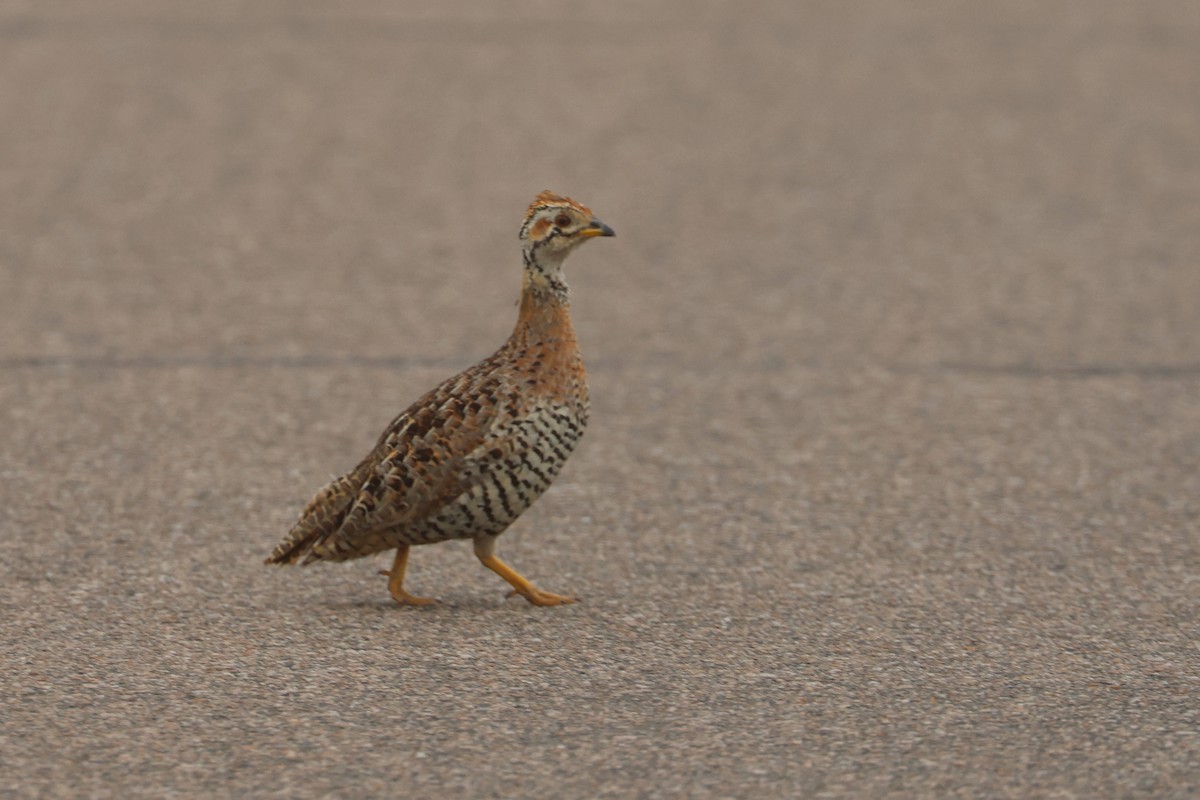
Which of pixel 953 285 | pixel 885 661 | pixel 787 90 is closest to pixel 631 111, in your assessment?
pixel 787 90

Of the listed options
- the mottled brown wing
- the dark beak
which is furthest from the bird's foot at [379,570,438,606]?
the dark beak

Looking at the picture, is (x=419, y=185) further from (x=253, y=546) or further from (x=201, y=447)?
(x=253, y=546)

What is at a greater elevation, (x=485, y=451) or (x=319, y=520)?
(x=485, y=451)

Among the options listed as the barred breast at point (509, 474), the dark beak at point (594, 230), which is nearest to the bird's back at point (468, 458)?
the barred breast at point (509, 474)

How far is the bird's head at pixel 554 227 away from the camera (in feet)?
19.9

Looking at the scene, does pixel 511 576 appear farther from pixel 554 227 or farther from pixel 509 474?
pixel 554 227

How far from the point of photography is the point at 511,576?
6.02m

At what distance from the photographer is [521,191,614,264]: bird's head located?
6.08 m

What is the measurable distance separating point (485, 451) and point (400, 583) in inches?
19.8

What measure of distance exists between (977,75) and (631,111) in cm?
262

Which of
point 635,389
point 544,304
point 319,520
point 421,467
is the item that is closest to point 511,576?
point 421,467

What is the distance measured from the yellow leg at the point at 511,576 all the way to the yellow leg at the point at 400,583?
20cm

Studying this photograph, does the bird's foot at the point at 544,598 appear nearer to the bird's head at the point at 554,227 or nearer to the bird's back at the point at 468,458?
the bird's back at the point at 468,458

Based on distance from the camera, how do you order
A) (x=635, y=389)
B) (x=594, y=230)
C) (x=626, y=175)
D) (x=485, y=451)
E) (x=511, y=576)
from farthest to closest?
(x=626, y=175) < (x=635, y=389) < (x=594, y=230) < (x=511, y=576) < (x=485, y=451)
